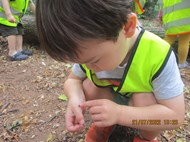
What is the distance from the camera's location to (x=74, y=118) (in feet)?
4.51

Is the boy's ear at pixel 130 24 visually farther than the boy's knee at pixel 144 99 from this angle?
No

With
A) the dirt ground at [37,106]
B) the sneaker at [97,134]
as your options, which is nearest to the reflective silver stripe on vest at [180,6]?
the dirt ground at [37,106]

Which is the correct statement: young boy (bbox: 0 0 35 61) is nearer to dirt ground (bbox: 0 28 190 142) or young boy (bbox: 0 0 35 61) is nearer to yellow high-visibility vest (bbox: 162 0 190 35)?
dirt ground (bbox: 0 28 190 142)

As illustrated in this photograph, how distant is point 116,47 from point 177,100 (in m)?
0.40

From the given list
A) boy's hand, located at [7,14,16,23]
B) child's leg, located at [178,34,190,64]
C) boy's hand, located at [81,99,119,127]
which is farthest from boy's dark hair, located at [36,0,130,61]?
boy's hand, located at [7,14,16,23]

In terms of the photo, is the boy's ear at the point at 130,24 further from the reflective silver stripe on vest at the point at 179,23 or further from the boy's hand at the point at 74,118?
the reflective silver stripe on vest at the point at 179,23

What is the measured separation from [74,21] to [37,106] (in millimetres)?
1281

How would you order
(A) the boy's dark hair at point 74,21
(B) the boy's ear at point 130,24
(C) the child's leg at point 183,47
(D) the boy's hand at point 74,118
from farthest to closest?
(C) the child's leg at point 183,47 < (D) the boy's hand at point 74,118 < (B) the boy's ear at point 130,24 < (A) the boy's dark hair at point 74,21

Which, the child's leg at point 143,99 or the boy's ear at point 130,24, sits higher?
the boy's ear at point 130,24

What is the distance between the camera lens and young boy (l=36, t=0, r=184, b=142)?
2.93ft

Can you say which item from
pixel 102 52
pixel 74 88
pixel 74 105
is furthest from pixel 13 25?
pixel 102 52

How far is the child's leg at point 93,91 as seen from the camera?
152cm

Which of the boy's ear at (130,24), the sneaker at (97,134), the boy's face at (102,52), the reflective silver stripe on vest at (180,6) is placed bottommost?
the sneaker at (97,134)

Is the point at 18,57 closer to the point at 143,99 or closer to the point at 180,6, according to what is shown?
the point at 180,6
